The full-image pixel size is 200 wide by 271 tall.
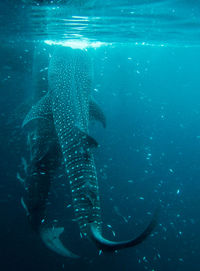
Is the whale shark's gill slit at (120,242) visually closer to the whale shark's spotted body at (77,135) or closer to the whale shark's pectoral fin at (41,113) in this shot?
the whale shark's spotted body at (77,135)

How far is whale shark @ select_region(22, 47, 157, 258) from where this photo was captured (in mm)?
2910

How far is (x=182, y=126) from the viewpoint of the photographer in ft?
203

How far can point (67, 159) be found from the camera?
10.8ft

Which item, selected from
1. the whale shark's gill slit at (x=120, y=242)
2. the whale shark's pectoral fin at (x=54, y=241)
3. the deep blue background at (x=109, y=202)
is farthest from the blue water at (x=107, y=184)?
the whale shark's gill slit at (x=120, y=242)

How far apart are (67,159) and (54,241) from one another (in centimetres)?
108

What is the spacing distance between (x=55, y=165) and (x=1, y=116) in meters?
16.2

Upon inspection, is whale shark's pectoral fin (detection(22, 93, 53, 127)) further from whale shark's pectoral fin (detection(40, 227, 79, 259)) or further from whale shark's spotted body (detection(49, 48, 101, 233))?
whale shark's pectoral fin (detection(40, 227, 79, 259))

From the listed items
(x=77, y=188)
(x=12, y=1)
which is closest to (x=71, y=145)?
(x=77, y=188)

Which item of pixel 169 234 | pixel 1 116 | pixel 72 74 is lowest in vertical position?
pixel 169 234

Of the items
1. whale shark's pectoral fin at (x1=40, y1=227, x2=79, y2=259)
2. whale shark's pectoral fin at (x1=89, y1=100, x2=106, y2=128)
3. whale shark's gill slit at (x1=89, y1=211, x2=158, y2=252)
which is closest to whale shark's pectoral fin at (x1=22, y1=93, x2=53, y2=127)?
whale shark's pectoral fin at (x1=89, y1=100, x2=106, y2=128)

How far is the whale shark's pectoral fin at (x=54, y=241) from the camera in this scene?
11.0ft

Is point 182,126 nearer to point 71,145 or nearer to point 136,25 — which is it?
point 136,25

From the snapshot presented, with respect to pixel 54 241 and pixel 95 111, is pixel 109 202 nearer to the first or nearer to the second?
pixel 95 111

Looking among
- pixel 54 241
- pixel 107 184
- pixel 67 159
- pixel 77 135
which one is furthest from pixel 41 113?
pixel 107 184
